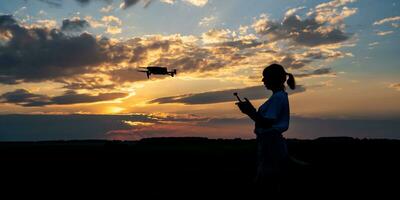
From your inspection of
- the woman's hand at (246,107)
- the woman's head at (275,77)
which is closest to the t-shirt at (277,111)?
the woman's head at (275,77)

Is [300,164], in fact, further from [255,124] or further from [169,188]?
[169,188]

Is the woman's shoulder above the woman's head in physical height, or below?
below

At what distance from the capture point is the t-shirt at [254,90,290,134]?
5.21m

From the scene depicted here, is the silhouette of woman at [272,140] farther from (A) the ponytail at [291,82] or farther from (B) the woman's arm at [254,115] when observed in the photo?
(A) the ponytail at [291,82]

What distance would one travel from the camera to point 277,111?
523 centimetres

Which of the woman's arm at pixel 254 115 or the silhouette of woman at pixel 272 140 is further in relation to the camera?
the silhouette of woman at pixel 272 140

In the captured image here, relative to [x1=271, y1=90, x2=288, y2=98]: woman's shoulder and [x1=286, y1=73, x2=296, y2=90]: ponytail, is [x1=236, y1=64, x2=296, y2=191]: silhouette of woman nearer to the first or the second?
[x1=271, y1=90, x2=288, y2=98]: woman's shoulder

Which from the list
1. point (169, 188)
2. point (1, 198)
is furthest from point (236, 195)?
point (1, 198)

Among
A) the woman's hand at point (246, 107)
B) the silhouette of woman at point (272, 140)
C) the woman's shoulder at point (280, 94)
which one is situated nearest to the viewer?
the woman's hand at point (246, 107)

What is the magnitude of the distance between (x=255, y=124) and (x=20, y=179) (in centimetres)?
1502

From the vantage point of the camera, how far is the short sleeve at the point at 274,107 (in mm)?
5191

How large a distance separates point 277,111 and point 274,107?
0.06 metres

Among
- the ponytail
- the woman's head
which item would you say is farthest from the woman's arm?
the ponytail

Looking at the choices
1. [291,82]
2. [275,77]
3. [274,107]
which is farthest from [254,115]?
[291,82]
